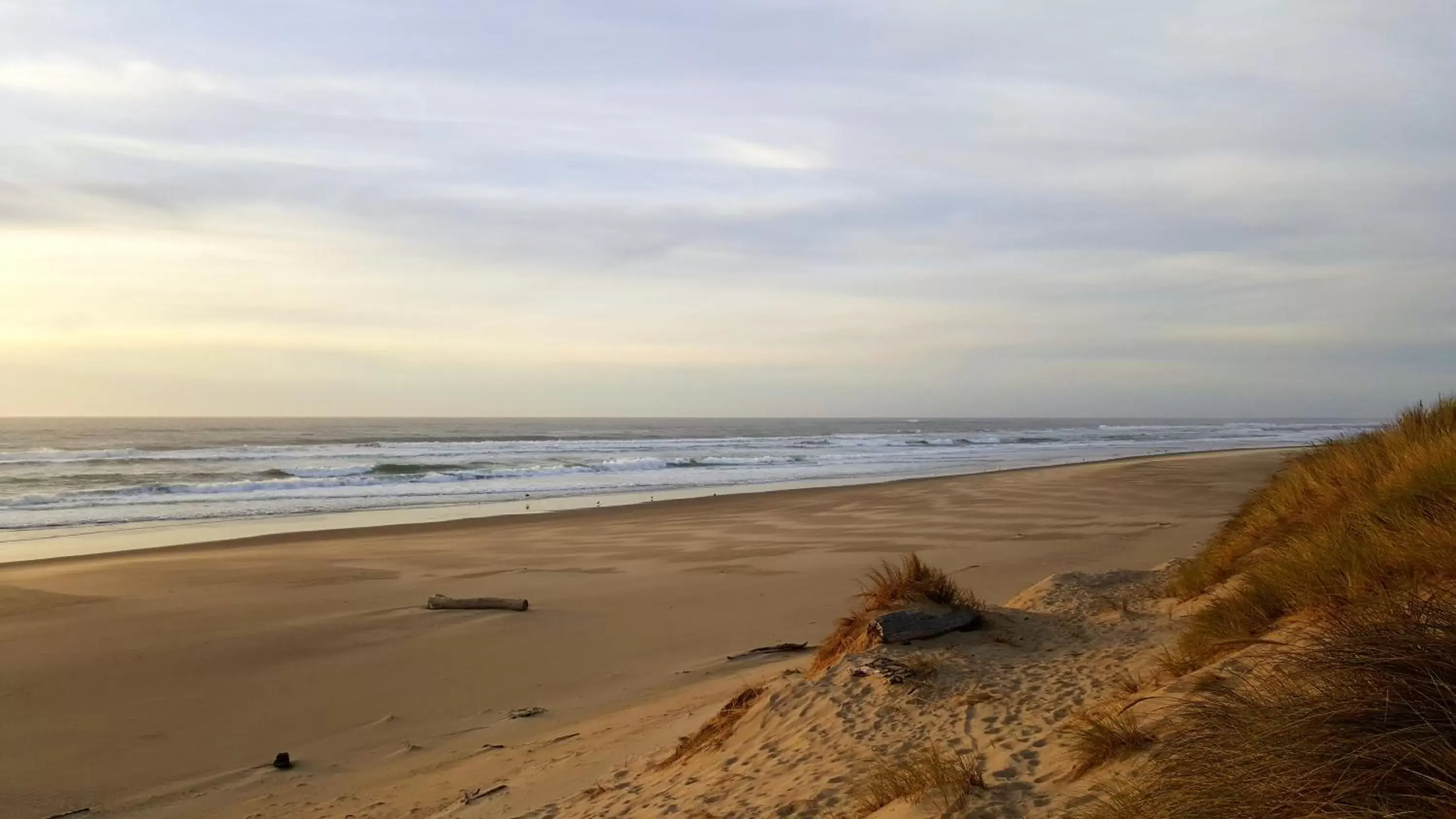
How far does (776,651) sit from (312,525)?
15.6 m

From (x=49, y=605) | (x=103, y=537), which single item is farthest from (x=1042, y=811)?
(x=103, y=537)

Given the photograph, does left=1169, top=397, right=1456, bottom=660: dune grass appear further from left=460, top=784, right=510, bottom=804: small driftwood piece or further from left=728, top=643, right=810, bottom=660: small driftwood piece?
left=460, top=784, right=510, bottom=804: small driftwood piece

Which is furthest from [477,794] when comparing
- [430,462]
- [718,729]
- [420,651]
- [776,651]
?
[430,462]

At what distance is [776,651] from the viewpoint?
9055 millimetres

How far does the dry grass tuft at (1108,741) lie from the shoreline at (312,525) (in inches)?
680

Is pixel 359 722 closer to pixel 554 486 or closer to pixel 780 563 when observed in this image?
pixel 780 563

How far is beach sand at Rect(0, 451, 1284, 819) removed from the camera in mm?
6379

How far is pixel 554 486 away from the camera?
31000 mm

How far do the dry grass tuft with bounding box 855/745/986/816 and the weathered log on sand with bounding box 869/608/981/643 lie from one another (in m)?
2.14

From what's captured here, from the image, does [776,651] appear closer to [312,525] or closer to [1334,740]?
[1334,740]

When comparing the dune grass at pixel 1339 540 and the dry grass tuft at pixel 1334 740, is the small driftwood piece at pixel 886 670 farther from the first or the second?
the dry grass tuft at pixel 1334 740

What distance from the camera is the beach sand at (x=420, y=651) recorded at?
20.9 ft

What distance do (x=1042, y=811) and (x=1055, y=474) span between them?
3017cm

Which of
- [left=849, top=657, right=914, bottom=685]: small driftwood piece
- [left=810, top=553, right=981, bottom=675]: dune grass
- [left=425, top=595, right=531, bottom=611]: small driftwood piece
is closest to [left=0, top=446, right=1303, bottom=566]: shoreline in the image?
[left=425, top=595, right=531, bottom=611]: small driftwood piece
